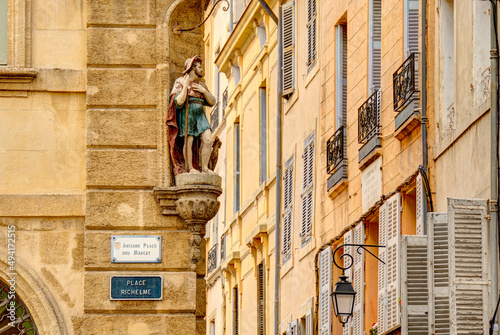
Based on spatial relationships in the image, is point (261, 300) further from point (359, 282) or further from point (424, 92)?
point (424, 92)

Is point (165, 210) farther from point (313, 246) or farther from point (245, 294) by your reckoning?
point (245, 294)

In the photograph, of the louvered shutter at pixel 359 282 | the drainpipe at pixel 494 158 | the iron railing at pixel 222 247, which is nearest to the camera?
the drainpipe at pixel 494 158

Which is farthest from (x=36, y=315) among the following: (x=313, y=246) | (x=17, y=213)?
(x=313, y=246)

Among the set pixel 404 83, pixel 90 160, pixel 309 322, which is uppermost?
pixel 404 83

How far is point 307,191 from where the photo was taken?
92.0ft

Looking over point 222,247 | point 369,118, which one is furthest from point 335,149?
point 222,247

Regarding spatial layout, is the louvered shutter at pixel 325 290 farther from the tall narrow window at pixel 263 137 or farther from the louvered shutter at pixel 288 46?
the tall narrow window at pixel 263 137

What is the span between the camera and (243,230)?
35656 millimetres

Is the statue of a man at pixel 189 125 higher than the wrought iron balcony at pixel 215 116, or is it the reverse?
the wrought iron balcony at pixel 215 116

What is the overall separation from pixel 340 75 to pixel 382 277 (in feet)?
16.0

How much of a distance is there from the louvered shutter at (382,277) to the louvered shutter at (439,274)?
3861mm

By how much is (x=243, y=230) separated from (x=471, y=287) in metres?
18.8

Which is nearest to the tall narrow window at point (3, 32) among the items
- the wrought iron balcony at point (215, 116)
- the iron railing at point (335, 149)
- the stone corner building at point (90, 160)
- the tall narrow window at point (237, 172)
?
the stone corner building at point (90, 160)

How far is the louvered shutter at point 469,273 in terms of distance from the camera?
16.9 meters
